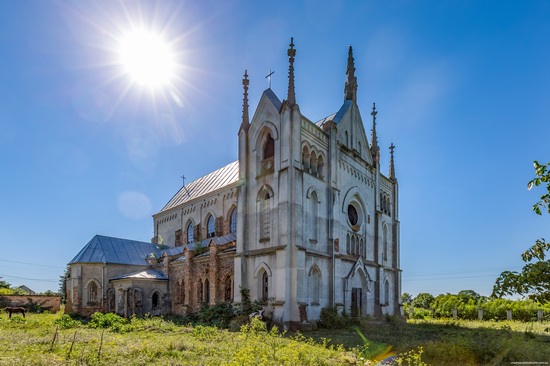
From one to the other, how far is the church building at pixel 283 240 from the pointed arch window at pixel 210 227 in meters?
0.14

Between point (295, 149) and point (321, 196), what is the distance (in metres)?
3.44

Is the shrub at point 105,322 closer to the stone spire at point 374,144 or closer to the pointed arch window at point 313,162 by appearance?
the pointed arch window at point 313,162

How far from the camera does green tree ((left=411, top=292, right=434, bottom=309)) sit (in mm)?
60500

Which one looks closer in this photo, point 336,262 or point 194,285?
point 336,262

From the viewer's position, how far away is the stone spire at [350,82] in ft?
94.4

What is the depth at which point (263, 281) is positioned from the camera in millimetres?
22297

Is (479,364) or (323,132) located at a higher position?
(323,132)

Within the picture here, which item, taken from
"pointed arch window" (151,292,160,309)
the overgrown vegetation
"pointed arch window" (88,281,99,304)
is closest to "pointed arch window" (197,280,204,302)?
"pointed arch window" (151,292,160,309)

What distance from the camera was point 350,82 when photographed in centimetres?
2914

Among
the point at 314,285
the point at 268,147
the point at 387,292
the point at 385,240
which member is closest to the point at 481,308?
the point at 387,292

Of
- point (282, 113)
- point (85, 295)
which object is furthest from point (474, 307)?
point (85, 295)

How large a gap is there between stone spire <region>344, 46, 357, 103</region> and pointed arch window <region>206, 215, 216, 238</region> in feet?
47.7

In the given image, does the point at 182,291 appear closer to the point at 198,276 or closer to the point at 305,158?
the point at 198,276

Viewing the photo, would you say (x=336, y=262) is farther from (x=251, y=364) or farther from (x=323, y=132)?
(x=251, y=364)
